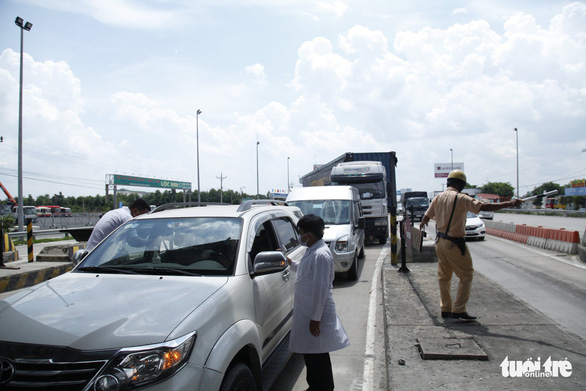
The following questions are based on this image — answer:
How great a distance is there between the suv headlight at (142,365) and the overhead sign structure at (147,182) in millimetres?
60628

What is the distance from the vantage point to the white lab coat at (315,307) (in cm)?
321

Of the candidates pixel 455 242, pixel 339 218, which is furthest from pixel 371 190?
→ pixel 455 242

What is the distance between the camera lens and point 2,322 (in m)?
2.46

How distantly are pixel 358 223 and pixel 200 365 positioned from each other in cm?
845

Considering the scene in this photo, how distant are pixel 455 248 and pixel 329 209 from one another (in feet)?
18.6

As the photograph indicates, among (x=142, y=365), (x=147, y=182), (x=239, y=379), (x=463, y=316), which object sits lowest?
(x=463, y=316)

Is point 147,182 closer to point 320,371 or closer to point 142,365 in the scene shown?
point 320,371

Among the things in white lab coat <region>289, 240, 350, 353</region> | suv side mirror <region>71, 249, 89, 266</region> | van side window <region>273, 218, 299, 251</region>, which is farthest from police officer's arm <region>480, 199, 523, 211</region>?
suv side mirror <region>71, 249, 89, 266</region>

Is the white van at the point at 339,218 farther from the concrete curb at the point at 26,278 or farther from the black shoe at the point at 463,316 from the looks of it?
the concrete curb at the point at 26,278

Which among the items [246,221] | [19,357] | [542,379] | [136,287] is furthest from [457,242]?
[19,357]

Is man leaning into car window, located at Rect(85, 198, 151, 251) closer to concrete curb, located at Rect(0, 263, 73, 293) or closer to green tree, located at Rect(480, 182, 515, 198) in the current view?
concrete curb, located at Rect(0, 263, 73, 293)

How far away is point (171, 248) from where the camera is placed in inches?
144

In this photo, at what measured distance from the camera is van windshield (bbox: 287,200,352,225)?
10535mm

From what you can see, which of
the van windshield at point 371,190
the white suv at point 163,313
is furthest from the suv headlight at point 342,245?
the van windshield at point 371,190
